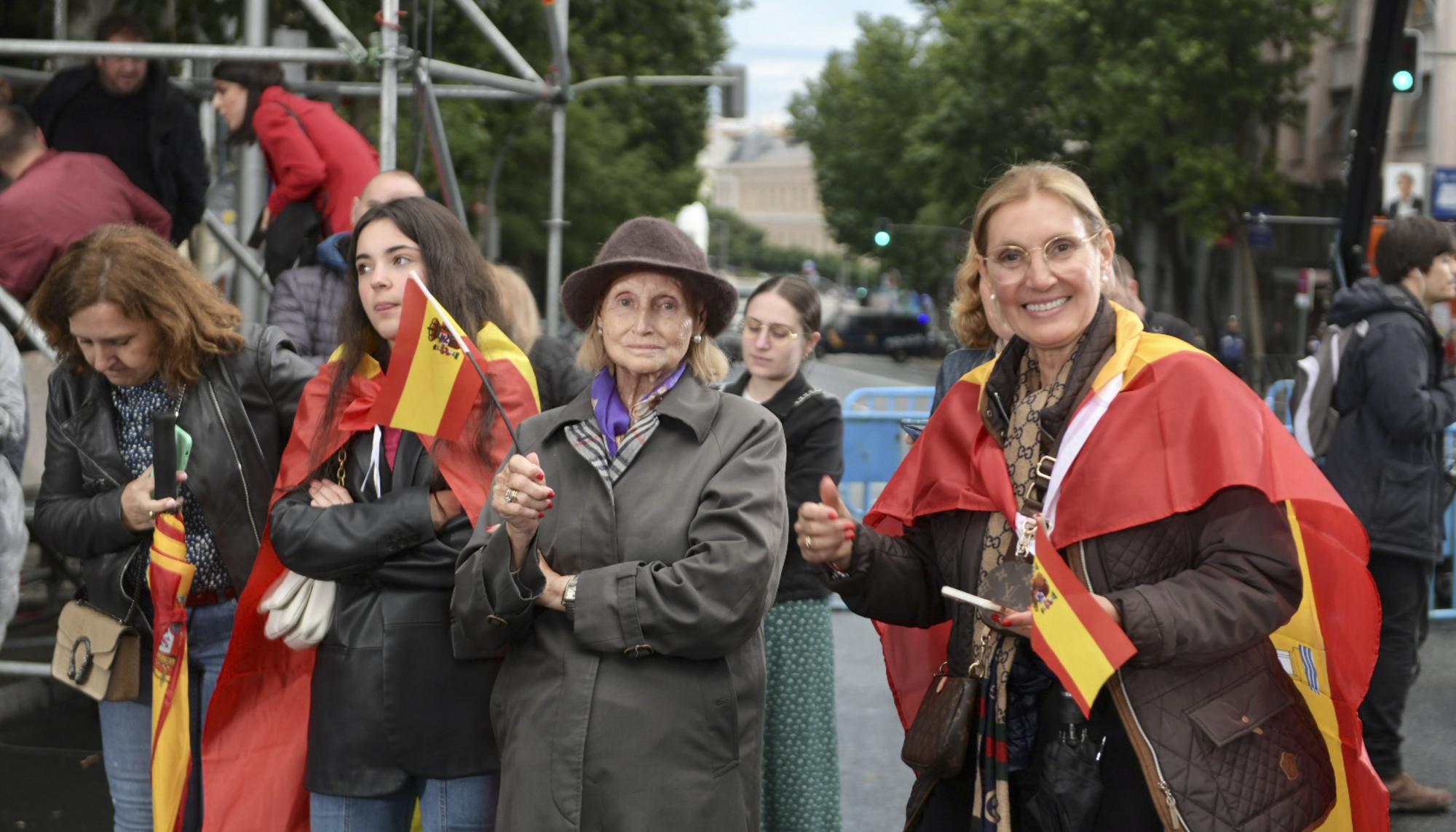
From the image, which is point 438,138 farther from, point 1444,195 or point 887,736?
point 1444,195

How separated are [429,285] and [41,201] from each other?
3.03m

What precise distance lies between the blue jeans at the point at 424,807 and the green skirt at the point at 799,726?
54.2 inches

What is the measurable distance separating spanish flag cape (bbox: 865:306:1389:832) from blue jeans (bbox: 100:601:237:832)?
161 cm

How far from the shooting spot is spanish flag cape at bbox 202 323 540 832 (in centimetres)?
359

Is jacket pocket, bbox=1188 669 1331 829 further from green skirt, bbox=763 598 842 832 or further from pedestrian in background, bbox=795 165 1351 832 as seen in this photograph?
green skirt, bbox=763 598 842 832

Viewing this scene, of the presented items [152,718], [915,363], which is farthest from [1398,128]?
[152,718]

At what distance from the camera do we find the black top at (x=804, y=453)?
15.8ft

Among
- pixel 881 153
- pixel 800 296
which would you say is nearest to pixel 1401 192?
pixel 800 296

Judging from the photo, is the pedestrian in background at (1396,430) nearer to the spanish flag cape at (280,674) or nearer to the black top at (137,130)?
the spanish flag cape at (280,674)

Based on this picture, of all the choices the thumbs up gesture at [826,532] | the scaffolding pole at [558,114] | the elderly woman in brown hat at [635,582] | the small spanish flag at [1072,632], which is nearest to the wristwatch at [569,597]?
the elderly woman in brown hat at [635,582]

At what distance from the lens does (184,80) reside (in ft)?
27.1

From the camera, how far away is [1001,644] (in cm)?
292

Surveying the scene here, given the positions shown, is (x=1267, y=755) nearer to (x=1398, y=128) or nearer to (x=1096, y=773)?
(x=1096, y=773)

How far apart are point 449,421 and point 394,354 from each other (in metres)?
0.17
